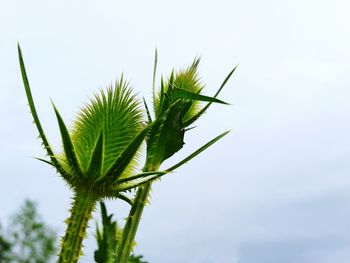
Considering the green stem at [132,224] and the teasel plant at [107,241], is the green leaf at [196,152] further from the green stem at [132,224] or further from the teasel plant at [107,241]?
the teasel plant at [107,241]

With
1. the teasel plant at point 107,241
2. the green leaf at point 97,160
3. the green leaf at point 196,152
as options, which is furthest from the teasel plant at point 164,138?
the teasel plant at point 107,241

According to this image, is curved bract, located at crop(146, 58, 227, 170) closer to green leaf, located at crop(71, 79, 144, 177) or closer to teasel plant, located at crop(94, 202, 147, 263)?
green leaf, located at crop(71, 79, 144, 177)

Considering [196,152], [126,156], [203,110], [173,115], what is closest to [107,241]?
[126,156]

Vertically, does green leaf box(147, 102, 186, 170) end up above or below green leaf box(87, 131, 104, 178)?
above

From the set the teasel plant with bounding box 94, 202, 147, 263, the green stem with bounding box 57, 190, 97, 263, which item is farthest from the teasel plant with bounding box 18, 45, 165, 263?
the teasel plant with bounding box 94, 202, 147, 263

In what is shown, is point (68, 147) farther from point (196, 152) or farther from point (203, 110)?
point (203, 110)

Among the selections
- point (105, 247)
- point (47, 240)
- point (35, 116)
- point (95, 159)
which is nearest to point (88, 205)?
point (95, 159)

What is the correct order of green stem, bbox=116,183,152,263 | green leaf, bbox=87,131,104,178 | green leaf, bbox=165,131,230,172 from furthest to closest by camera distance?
1. green leaf, bbox=165,131,230,172
2. green stem, bbox=116,183,152,263
3. green leaf, bbox=87,131,104,178
